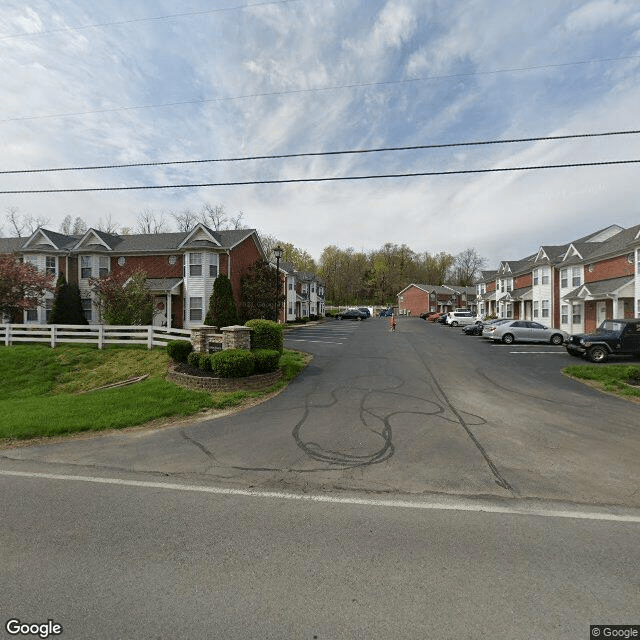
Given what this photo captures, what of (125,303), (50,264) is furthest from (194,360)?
(50,264)

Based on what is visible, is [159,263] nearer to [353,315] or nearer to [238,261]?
[238,261]

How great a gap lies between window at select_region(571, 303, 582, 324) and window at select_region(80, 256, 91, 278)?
123 ft

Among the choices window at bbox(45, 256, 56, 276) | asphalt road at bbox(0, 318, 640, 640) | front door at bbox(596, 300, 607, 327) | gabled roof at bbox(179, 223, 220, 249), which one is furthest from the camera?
window at bbox(45, 256, 56, 276)

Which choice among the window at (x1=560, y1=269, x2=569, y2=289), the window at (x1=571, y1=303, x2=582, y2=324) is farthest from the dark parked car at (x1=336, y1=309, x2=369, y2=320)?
the window at (x1=571, y1=303, x2=582, y2=324)

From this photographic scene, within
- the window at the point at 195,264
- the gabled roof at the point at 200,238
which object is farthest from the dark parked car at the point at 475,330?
the window at the point at 195,264

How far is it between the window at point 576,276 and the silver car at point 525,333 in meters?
8.86

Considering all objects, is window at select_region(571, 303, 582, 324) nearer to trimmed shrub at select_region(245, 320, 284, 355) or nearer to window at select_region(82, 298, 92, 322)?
trimmed shrub at select_region(245, 320, 284, 355)

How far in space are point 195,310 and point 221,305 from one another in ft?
9.34

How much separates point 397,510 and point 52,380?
13105mm

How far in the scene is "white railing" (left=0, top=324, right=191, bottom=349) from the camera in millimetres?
15242

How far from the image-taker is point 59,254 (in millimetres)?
25953

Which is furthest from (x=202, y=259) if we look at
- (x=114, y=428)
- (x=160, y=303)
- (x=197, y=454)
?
(x=197, y=454)

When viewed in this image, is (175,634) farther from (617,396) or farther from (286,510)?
(617,396)

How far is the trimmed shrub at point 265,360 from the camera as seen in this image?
1030cm
